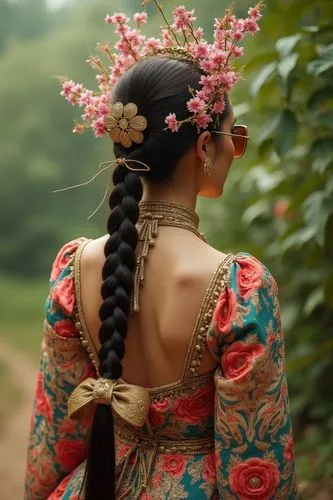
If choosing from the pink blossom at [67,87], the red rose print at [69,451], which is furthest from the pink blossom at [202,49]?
the red rose print at [69,451]

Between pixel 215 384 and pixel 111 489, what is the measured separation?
32 cm

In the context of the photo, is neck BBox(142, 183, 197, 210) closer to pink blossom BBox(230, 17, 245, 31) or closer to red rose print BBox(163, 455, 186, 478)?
pink blossom BBox(230, 17, 245, 31)

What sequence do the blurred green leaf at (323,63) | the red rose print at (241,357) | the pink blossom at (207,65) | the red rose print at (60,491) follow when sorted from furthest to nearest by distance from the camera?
1. the blurred green leaf at (323,63)
2. the red rose print at (60,491)
3. the pink blossom at (207,65)
4. the red rose print at (241,357)

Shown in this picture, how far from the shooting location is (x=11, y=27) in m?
13.4

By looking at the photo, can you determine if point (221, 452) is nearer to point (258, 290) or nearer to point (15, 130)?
point (258, 290)

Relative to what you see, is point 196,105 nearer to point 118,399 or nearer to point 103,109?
point 103,109

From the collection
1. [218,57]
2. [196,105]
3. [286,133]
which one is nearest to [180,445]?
[196,105]

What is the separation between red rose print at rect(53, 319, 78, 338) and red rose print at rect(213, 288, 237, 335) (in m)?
0.39

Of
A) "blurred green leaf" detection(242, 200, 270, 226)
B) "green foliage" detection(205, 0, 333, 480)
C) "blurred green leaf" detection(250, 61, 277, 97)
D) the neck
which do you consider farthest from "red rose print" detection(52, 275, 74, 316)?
A: "blurred green leaf" detection(242, 200, 270, 226)

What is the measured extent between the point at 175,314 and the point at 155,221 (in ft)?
0.73

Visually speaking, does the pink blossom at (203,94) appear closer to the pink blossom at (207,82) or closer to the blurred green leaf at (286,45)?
the pink blossom at (207,82)

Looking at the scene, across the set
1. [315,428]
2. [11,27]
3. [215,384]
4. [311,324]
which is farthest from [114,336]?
[11,27]

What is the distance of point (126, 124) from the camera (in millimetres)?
1544

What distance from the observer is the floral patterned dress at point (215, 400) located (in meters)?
1.46
